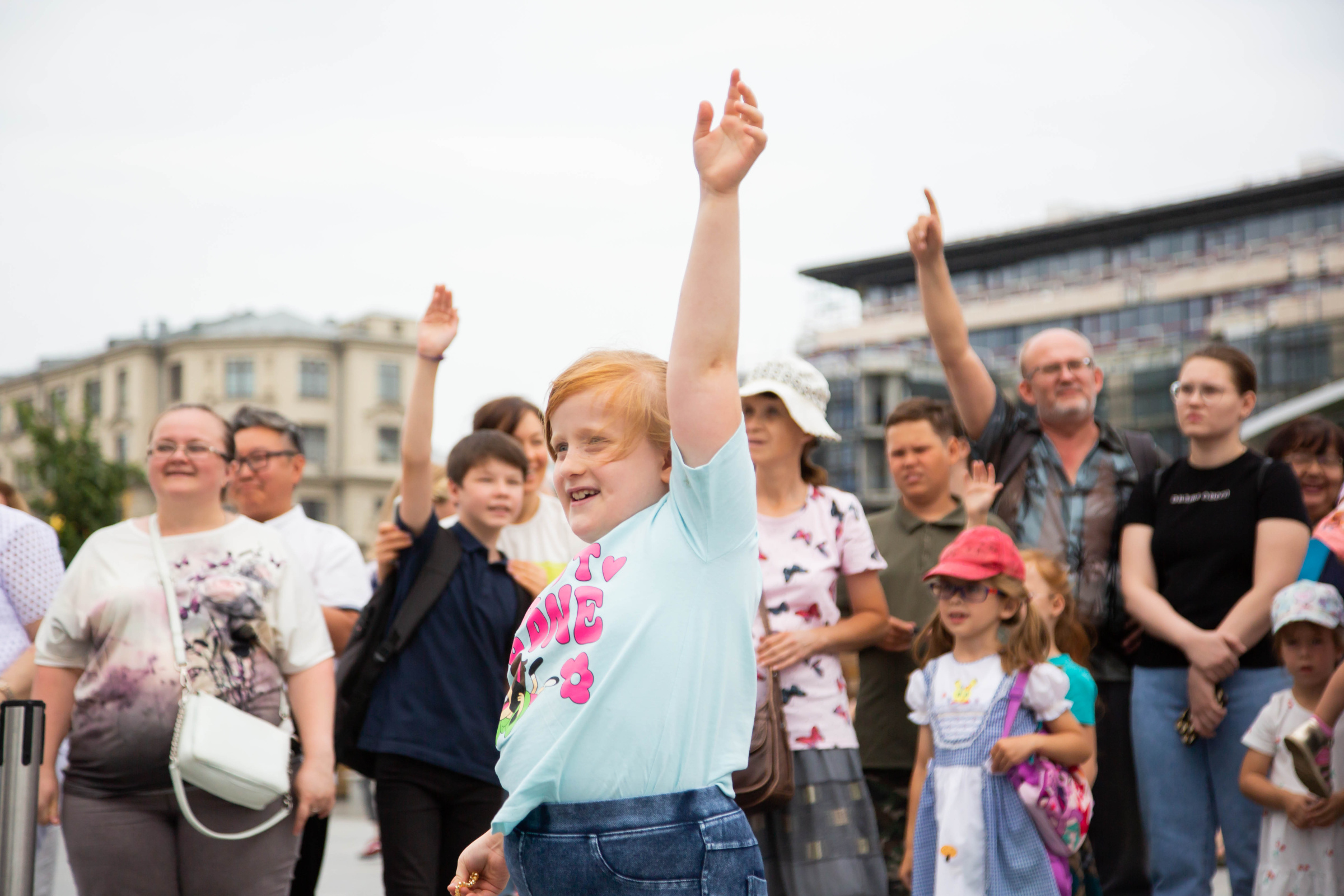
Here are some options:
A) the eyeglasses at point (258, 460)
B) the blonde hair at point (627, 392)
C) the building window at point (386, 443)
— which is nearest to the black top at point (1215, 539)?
the blonde hair at point (627, 392)

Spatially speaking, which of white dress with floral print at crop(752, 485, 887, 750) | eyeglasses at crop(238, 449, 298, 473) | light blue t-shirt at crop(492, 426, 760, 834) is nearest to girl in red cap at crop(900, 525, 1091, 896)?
white dress with floral print at crop(752, 485, 887, 750)

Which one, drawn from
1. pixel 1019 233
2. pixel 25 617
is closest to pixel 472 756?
pixel 25 617

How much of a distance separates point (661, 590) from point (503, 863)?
0.61m

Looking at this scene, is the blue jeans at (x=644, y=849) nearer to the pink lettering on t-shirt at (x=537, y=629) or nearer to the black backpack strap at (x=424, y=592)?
the pink lettering on t-shirt at (x=537, y=629)

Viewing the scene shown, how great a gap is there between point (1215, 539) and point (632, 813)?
10.6 feet

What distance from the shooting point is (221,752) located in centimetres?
375

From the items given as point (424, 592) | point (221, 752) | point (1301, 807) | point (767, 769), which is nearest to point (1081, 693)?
point (1301, 807)

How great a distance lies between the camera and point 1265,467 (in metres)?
4.52

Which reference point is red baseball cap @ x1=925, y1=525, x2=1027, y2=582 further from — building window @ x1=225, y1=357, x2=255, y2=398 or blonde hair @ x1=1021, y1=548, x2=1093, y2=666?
building window @ x1=225, y1=357, x2=255, y2=398

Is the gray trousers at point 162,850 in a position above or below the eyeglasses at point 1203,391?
below

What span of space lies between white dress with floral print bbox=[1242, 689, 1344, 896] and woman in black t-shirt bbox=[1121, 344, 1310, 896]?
10cm

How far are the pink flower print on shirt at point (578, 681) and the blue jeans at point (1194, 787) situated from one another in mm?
3135

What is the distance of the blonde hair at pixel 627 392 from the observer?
2.09 meters

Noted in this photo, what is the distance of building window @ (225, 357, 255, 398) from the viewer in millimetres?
71250
